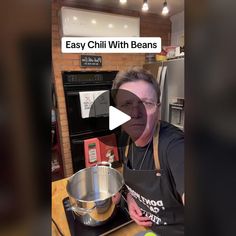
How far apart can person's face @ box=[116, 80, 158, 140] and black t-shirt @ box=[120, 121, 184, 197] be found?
0.06 metres

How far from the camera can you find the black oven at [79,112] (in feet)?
6.91

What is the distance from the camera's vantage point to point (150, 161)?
81cm

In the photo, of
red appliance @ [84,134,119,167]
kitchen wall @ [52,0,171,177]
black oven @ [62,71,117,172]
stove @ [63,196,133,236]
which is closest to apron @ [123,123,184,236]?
stove @ [63,196,133,236]

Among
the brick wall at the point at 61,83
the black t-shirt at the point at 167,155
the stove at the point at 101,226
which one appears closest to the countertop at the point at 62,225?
the stove at the point at 101,226

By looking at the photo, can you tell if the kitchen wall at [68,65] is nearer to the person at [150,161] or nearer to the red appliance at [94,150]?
the red appliance at [94,150]

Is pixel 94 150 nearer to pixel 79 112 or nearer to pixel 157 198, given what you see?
pixel 79 112

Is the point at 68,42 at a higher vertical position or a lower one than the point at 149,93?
higher
